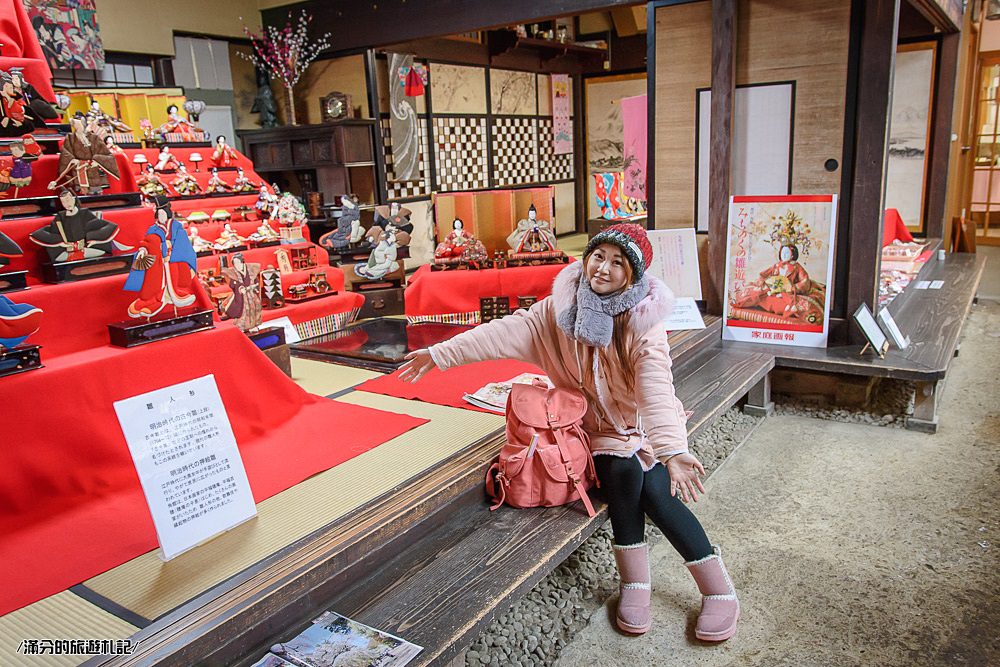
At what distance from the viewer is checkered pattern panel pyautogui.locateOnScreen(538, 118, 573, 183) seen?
10148 millimetres

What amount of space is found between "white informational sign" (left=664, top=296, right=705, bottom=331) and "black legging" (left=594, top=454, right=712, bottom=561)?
1917 mm

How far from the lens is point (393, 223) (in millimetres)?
5418

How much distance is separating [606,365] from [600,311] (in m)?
0.21

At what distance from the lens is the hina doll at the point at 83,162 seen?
8.06 ft

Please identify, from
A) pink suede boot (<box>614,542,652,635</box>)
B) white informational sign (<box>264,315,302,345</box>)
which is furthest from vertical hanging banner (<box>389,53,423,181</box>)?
pink suede boot (<box>614,542,652,635</box>)

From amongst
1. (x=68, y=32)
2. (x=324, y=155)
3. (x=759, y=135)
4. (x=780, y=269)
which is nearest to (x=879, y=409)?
(x=780, y=269)

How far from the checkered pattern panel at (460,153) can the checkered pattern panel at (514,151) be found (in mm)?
293

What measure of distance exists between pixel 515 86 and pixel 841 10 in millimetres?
6073

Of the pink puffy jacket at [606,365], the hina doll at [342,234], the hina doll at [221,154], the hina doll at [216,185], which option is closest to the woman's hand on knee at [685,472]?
the pink puffy jacket at [606,365]

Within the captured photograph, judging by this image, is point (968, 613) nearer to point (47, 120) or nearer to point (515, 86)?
point (47, 120)

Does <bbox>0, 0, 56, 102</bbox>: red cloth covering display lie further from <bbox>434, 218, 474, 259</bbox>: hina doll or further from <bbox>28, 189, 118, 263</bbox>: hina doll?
<bbox>434, 218, 474, 259</bbox>: hina doll

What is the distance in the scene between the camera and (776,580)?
252 centimetres

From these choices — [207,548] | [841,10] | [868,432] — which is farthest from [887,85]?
[207,548]

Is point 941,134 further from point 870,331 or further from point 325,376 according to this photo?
point 325,376
